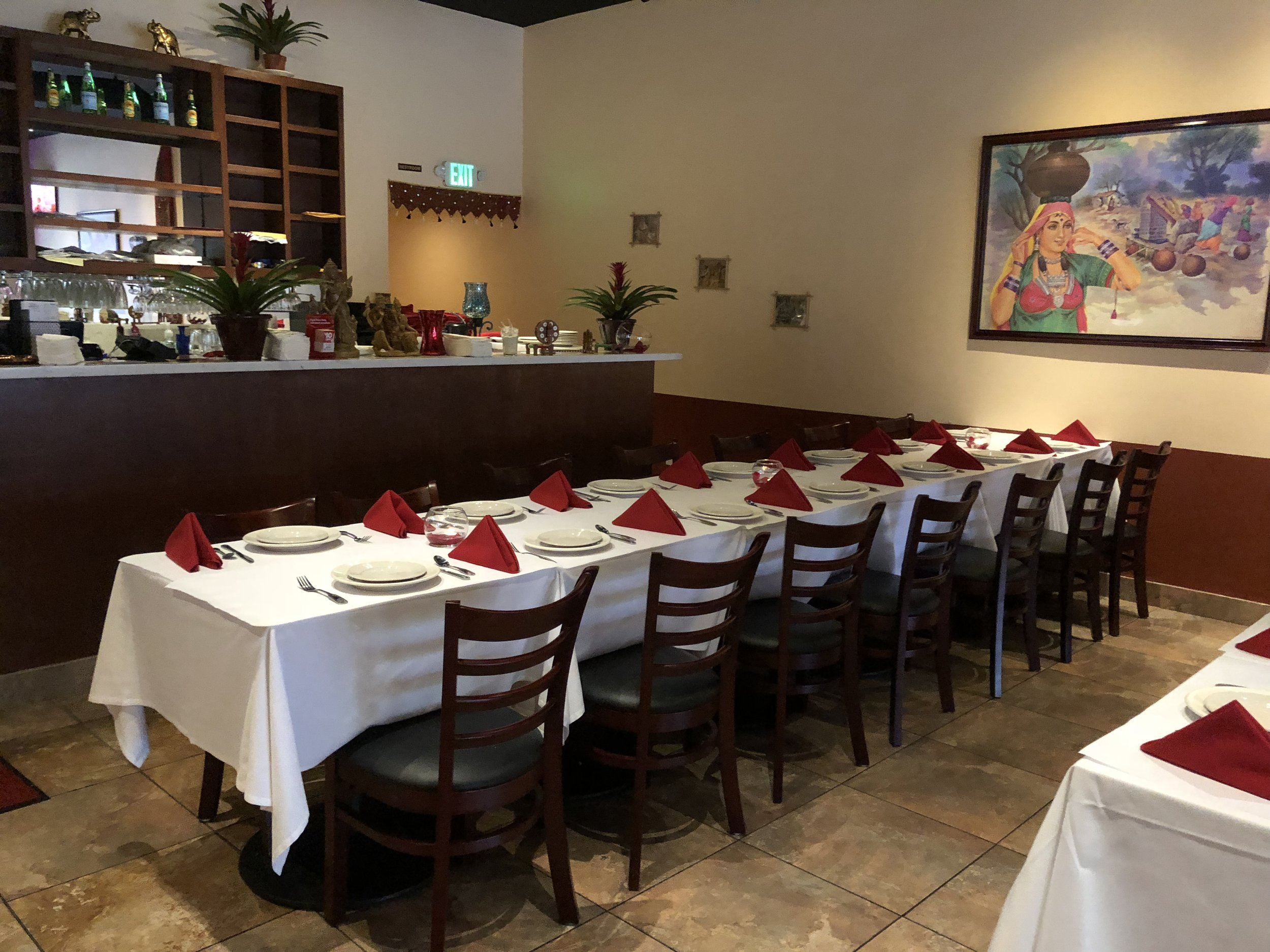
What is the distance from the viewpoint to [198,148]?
19.9 feet

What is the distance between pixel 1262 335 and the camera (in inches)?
182

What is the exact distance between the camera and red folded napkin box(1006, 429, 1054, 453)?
4832 mm

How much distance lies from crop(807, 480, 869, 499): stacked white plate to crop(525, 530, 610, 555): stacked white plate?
1148mm

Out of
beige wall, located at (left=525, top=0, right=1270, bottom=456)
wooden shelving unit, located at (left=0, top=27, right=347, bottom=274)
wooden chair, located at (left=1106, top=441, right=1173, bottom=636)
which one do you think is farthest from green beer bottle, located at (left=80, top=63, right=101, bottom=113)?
wooden chair, located at (left=1106, top=441, right=1173, bottom=636)

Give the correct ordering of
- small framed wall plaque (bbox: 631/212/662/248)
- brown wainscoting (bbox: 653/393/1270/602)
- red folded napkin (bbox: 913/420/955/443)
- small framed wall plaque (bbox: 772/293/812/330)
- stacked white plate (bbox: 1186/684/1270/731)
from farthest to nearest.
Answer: small framed wall plaque (bbox: 631/212/662/248) → small framed wall plaque (bbox: 772/293/812/330) → red folded napkin (bbox: 913/420/955/443) → brown wainscoting (bbox: 653/393/1270/602) → stacked white plate (bbox: 1186/684/1270/731)

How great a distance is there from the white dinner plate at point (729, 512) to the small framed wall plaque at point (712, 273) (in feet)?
12.3

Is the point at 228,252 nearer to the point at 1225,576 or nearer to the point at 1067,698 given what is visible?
the point at 1067,698

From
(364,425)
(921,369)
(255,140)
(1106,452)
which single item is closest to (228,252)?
(255,140)

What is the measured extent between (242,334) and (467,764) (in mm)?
2304

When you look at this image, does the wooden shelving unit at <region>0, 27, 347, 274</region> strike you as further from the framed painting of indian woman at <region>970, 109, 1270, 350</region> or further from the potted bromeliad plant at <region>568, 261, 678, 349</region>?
the framed painting of indian woman at <region>970, 109, 1270, 350</region>

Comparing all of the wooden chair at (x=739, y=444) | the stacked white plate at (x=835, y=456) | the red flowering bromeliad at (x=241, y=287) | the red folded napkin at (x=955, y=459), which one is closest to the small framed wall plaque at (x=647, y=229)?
the wooden chair at (x=739, y=444)

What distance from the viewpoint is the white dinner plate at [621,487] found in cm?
361

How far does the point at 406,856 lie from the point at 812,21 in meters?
5.54

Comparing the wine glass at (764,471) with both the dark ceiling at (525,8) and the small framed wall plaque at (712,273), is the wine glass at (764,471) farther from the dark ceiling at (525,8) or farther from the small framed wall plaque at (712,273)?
the dark ceiling at (525,8)
